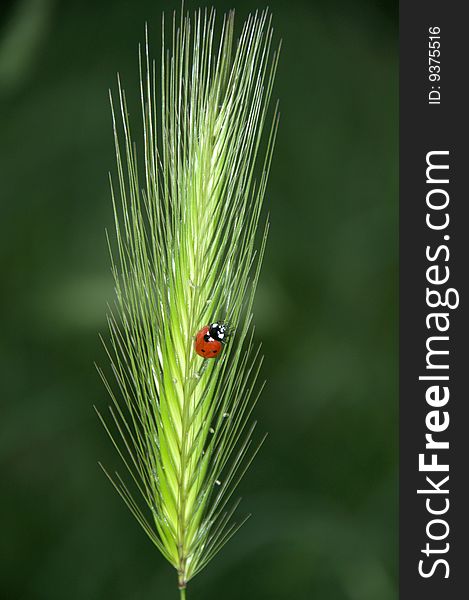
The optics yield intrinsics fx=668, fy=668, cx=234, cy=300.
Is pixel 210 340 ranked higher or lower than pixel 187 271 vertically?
lower

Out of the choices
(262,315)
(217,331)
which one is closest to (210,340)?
(217,331)

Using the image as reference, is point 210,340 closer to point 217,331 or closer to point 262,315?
point 217,331

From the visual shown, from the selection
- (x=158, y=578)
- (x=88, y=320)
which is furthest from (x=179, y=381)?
(x=158, y=578)

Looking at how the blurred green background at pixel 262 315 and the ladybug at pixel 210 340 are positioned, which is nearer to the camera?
the ladybug at pixel 210 340

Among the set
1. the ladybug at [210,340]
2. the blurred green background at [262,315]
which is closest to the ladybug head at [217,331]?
the ladybug at [210,340]

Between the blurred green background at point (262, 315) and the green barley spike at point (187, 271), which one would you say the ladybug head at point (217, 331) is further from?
the blurred green background at point (262, 315)

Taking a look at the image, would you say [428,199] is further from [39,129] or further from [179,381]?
[39,129]
